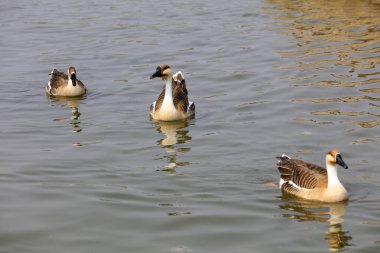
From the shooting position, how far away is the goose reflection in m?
19.1

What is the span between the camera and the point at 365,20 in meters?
30.2

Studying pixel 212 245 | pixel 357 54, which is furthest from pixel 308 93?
pixel 212 245

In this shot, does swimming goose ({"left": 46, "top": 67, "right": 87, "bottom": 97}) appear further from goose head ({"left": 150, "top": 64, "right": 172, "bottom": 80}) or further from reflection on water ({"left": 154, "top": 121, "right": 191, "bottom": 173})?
reflection on water ({"left": 154, "top": 121, "right": 191, "bottom": 173})

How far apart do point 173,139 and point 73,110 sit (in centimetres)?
363

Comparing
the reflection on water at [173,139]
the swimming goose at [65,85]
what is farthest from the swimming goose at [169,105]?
the swimming goose at [65,85]

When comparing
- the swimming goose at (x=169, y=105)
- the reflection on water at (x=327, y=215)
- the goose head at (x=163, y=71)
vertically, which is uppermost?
the goose head at (x=163, y=71)

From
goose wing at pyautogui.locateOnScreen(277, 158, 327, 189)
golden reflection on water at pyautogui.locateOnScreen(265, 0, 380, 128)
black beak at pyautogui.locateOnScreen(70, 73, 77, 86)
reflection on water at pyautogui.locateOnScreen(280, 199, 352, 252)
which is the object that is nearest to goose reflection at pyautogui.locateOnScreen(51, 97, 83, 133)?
black beak at pyautogui.locateOnScreen(70, 73, 77, 86)

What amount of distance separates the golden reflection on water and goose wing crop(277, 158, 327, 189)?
3749 mm

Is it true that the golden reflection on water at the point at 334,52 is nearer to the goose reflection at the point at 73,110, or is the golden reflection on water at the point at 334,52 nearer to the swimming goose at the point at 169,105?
the swimming goose at the point at 169,105

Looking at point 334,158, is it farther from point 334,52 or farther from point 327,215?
point 334,52

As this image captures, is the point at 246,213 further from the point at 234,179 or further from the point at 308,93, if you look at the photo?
the point at 308,93

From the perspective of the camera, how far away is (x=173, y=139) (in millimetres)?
18438

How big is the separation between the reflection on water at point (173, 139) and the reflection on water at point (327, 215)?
2667mm

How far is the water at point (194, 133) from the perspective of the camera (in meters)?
12.9
